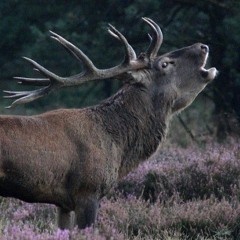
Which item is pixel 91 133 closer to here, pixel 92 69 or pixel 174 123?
pixel 92 69

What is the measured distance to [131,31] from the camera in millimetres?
15703

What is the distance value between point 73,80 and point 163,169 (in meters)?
2.54

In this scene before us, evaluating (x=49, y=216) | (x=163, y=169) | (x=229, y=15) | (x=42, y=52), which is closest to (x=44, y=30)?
(x=42, y=52)

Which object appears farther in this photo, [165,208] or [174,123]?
[174,123]

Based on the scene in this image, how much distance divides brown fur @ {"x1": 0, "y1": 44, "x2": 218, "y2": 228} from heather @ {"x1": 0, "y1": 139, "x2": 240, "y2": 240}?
0.33 meters

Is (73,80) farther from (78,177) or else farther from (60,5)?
(60,5)

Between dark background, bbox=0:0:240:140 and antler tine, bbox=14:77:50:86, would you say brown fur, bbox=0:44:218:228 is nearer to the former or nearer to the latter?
antler tine, bbox=14:77:50:86

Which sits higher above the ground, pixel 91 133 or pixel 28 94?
pixel 28 94

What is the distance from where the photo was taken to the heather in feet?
24.2

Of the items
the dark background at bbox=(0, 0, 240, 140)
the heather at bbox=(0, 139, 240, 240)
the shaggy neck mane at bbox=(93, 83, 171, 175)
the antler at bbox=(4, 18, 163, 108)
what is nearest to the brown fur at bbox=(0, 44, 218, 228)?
the shaggy neck mane at bbox=(93, 83, 171, 175)

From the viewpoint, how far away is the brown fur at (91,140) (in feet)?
23.0

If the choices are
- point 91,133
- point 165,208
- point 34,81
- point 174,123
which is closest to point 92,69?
point 34,81

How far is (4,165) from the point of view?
6832mm

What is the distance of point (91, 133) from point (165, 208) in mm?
1334
